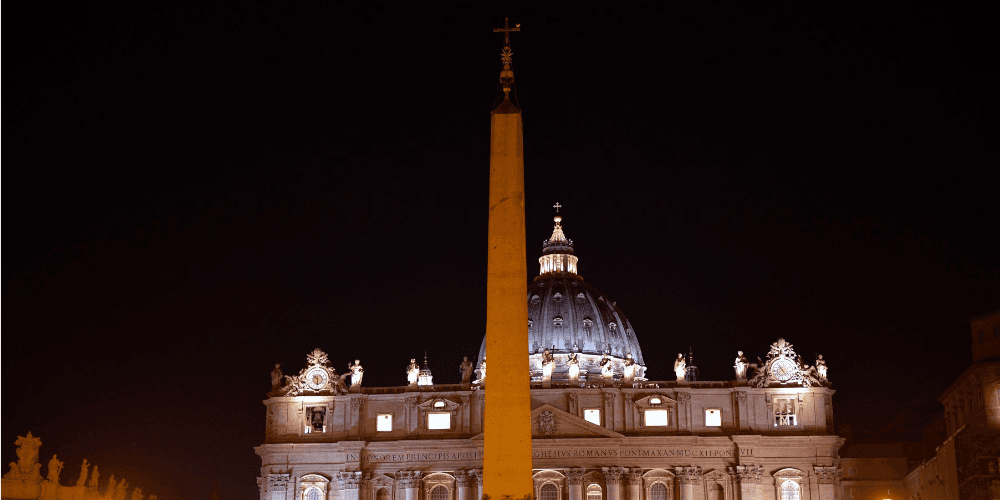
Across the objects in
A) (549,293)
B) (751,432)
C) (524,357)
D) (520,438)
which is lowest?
(520,438)

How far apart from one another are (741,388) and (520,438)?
55056 millimetres

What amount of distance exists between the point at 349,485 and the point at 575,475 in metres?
13.8

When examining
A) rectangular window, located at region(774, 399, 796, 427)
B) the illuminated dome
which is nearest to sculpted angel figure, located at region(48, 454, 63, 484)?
rectangular window, located at region(774, 399, 796, 427)

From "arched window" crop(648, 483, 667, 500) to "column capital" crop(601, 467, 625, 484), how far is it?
230cm

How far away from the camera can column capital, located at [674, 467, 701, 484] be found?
75.3 m

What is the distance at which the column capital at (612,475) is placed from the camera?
74.9 m

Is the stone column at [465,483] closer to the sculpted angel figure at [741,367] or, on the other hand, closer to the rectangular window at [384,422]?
the rectangular window at [384,422]

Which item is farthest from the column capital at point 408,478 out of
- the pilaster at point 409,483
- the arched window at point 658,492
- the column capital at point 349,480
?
the arched window at point 658,492

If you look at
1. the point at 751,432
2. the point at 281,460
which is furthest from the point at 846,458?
the point at 281,460

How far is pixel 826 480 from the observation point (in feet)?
247

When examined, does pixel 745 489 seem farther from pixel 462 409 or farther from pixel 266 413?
pixel 266 413

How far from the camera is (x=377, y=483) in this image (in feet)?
253

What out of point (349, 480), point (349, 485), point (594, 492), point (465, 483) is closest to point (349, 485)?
point (349, 485)

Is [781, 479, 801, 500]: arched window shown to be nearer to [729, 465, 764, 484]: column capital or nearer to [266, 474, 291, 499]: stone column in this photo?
[729, 465, 764, 484]: column capital
